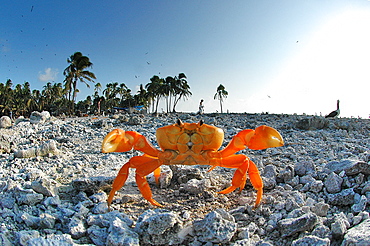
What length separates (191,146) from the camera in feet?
11.3

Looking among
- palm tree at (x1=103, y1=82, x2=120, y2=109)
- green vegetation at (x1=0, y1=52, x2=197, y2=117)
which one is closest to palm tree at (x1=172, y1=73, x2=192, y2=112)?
green vegetation at (x1=0, y1=52, x2=197, y2=117)

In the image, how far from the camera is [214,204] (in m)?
3.72

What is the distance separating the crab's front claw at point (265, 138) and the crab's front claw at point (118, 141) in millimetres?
1817

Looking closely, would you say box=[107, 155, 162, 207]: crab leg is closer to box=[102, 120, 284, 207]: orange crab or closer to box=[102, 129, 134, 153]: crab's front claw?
box=[102, 120, 284, 207]: orange crab

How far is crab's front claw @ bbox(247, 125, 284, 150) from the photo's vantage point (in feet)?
10.7

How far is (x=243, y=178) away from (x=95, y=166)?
3893 mm

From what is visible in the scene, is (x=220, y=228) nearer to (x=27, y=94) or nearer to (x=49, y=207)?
(x=49, y=207)

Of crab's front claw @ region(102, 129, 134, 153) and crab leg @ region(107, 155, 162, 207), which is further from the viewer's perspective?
crab leg @ region(107, 155, 162, 207)

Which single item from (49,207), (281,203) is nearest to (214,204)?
(281,203)

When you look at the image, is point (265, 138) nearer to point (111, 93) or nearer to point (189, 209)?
point (189, 209)

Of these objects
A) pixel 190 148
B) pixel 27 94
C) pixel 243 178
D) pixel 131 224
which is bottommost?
pixel 131 224

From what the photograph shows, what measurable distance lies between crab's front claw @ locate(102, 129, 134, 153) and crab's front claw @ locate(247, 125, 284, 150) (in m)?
1.82

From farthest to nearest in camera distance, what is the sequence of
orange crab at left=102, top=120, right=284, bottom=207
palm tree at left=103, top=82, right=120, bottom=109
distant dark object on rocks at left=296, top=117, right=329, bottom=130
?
palm tree at left=103, top=82, right=120, bottom=109 → distant dark object on rocks at left=296, top=117, right=329, bottom=130 → orange crab at left=102, top=120, right=284, bottom=207

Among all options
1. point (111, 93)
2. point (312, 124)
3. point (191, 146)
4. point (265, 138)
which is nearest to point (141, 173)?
point (191, 146)
